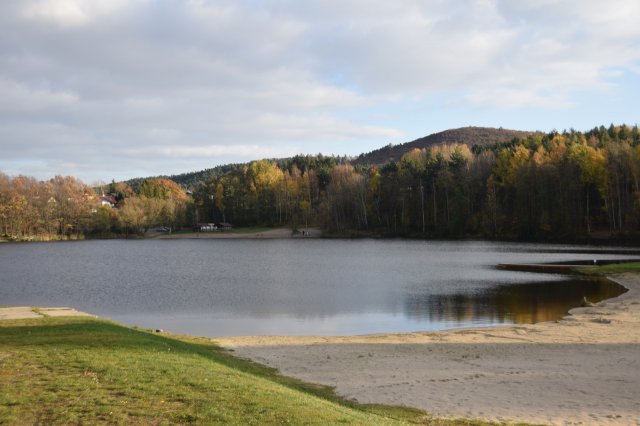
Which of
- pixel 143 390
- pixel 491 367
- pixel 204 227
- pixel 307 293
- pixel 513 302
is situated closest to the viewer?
pixel 143 390

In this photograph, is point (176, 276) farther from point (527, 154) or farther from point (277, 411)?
point (527, 154)

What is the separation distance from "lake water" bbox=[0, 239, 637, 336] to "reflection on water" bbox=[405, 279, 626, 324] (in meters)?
0.05

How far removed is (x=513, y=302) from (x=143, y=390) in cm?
2623

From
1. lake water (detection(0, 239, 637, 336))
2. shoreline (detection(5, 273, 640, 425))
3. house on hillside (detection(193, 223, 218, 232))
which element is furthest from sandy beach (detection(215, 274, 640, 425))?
house on hillside (detection(193, 223, 218, 232))

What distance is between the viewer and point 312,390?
44.2 ft

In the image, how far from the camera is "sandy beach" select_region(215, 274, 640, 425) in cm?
1199

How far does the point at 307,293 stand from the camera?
119 ft

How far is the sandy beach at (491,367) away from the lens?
39.3 ft

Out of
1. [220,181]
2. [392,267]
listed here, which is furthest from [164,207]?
[392,267]

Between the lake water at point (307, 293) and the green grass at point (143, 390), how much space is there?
→ 10184 mm

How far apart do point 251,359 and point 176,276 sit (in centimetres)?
3149

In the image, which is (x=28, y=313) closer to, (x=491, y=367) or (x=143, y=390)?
(x=143, y=390)

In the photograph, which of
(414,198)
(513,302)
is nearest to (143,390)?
(513,302)

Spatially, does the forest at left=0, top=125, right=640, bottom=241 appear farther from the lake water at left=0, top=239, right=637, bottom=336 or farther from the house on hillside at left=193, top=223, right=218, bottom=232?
the lake water at left=0, top=239, right=637, bottom=336
